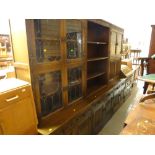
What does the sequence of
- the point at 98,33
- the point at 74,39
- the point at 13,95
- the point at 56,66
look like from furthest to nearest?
the point at 98,33, the point at 74,39, the point at 56,66, the point at 13,95

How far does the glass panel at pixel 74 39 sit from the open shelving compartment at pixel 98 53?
85cm

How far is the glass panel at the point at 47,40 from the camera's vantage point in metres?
1.42

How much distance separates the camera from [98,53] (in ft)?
10.0

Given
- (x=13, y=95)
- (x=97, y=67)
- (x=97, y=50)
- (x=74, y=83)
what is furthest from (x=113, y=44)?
(x=13, y=95)

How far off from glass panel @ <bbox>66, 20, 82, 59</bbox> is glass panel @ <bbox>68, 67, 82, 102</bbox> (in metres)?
0.21

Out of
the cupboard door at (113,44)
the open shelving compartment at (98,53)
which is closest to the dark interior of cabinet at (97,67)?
the open shelving compartment at (98,53)

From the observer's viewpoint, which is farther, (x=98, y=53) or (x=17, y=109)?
(x=98, y=53)

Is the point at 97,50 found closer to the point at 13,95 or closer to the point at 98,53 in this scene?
the point at 98,53

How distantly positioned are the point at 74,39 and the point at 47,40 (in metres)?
0.48

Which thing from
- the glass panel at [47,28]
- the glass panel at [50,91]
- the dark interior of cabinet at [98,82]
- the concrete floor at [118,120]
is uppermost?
the glass panel at [47,28]

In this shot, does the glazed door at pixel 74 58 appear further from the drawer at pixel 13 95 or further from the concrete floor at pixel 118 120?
the concrete floor at pixel 118 120

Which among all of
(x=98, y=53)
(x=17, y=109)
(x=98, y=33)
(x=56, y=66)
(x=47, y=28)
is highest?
(x=98, y=33)

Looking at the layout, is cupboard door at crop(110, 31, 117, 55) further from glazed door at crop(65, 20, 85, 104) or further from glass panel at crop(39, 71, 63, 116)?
glass panel at crop(39, 71, 63, 116)

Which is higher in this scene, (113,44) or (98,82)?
(113,44)
